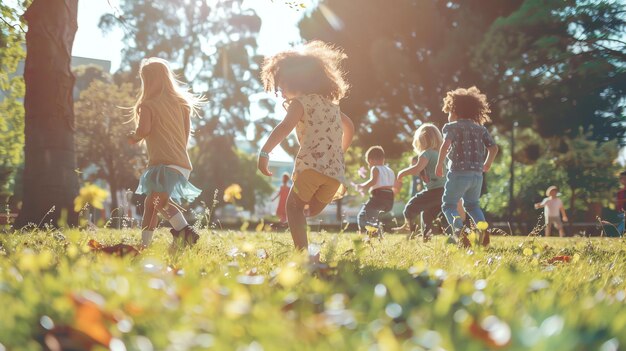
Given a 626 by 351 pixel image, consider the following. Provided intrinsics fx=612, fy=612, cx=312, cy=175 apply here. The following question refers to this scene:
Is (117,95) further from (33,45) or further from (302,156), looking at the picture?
(302,156)

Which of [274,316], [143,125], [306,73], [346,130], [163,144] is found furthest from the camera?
[163,144]

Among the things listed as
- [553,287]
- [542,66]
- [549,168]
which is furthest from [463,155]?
[549,168]

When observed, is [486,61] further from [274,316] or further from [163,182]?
[274,316]

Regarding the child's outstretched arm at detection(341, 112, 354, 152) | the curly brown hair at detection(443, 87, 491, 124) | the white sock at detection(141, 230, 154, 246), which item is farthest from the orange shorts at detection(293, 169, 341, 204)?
the curly brown hair at detection(443, 87, 491, 124)

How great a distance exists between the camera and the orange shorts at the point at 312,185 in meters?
4.84

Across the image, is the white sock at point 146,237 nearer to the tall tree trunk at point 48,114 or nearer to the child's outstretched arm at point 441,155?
the child's outstretched arm at point 441,155

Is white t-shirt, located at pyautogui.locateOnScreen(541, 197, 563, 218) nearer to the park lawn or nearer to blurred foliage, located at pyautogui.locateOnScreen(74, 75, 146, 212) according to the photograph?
the park lawn

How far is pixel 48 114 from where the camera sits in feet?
30.2

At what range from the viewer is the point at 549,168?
105 feet

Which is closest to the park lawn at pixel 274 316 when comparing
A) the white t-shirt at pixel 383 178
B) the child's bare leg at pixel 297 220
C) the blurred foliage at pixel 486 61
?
the child's bare leg at pixel 297 220

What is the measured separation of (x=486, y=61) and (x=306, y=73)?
1922 cm

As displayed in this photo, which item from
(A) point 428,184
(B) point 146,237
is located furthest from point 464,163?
(B) point 146,237

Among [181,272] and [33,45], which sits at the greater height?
[33,45]

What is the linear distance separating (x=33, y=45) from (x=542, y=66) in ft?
61.7
